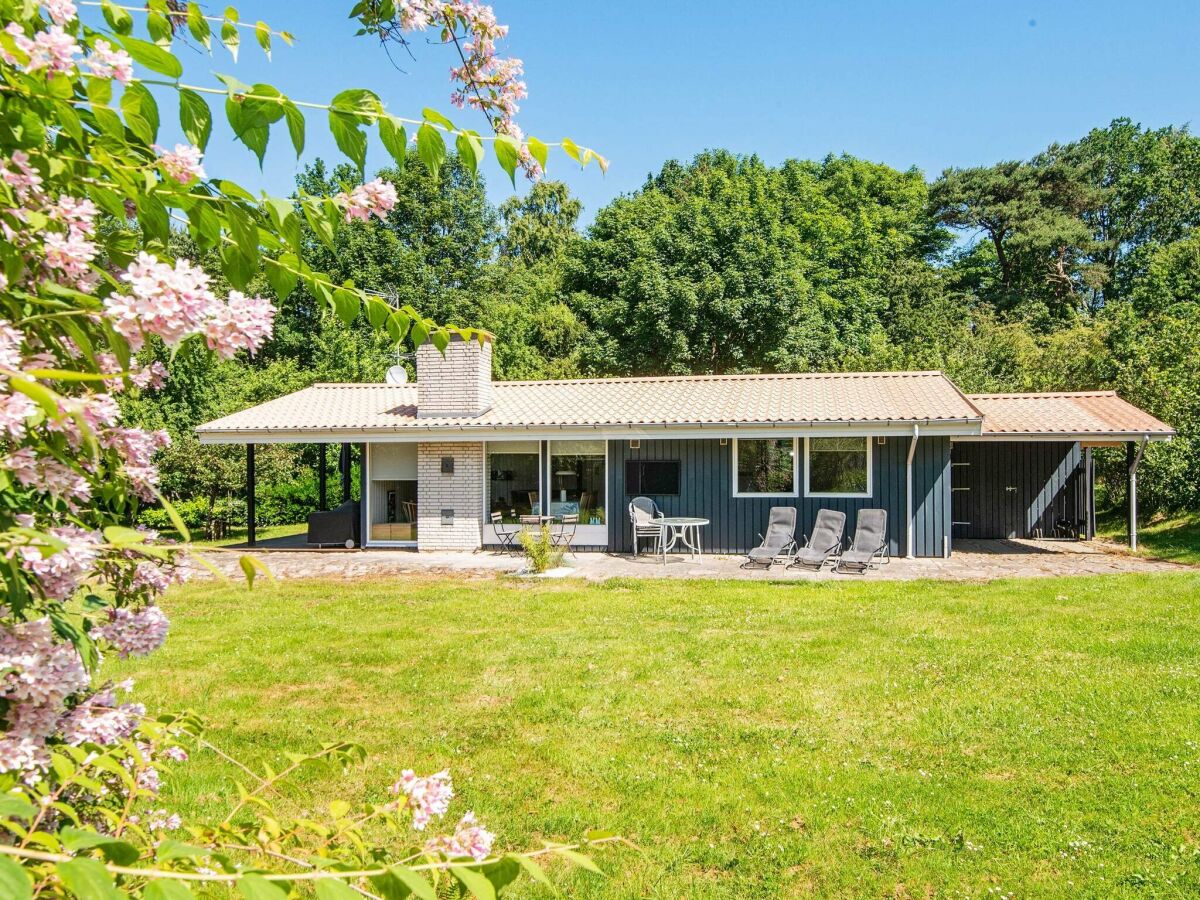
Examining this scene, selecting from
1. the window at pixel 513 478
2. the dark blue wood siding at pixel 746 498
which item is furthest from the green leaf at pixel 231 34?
the window at pixel 513 478

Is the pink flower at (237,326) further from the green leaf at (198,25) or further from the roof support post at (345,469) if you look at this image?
the roof support post at (345,469)

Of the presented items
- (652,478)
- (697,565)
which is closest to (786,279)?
(652,478)

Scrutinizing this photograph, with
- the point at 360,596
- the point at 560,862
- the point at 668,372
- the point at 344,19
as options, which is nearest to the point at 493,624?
the point at 360,596

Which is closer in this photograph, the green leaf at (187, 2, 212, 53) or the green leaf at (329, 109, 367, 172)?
the green leaf at (329, 109, 367, 172)

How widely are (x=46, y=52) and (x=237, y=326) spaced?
495 mm

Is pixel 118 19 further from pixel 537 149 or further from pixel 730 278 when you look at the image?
pixel 730 278

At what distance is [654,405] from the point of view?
57.1ft

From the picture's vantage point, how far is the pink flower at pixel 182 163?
132 centimetres

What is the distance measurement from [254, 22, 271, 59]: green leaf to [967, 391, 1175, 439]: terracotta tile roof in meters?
16.6

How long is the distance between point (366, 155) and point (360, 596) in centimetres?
1104

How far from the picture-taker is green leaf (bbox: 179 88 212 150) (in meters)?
1.32

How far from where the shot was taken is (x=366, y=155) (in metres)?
1.45

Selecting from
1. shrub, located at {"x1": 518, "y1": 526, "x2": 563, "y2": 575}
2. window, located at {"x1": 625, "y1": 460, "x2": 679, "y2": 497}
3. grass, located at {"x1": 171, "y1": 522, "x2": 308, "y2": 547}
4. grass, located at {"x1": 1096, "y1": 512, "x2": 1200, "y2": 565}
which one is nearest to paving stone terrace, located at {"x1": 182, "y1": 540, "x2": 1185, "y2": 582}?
shrub, located at {"x1": 518, "y1": 526, "x2": 563, "y2": 575}

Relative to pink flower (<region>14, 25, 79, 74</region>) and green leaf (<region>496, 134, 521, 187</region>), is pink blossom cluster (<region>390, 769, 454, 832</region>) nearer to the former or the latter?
green leaf (<region>496, 134, 521, 187</region>)
